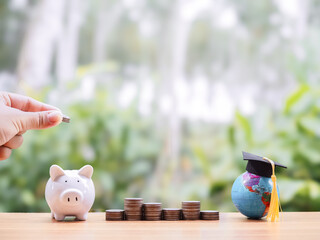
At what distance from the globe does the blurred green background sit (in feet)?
6.07

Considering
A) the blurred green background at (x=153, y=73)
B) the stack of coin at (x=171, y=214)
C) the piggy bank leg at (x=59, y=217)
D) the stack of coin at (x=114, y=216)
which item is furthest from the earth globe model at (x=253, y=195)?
the blurred green background at (x=153, y=73)

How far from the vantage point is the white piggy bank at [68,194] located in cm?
96

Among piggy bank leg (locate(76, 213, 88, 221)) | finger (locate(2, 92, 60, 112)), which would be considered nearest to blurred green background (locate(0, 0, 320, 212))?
finger (locate(2, 92, 60, 112))

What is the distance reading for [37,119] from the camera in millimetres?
966

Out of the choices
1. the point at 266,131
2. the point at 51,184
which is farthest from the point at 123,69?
the point at 51,184

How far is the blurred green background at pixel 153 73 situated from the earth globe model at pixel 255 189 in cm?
185

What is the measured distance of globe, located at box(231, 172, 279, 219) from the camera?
984 mm

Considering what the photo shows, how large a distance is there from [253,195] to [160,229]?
265 mm

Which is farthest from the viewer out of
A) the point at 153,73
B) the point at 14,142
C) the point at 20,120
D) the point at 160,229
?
the point at 153,73

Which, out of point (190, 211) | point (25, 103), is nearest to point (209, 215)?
point (190, 211)

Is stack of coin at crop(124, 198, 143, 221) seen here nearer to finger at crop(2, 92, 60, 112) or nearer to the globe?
the globe

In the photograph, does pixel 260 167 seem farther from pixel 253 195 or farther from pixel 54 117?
pixel 54 117

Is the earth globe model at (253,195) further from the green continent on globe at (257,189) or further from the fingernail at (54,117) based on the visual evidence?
the fingernail at (54,117)

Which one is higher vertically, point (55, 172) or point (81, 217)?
point (55, 172)
